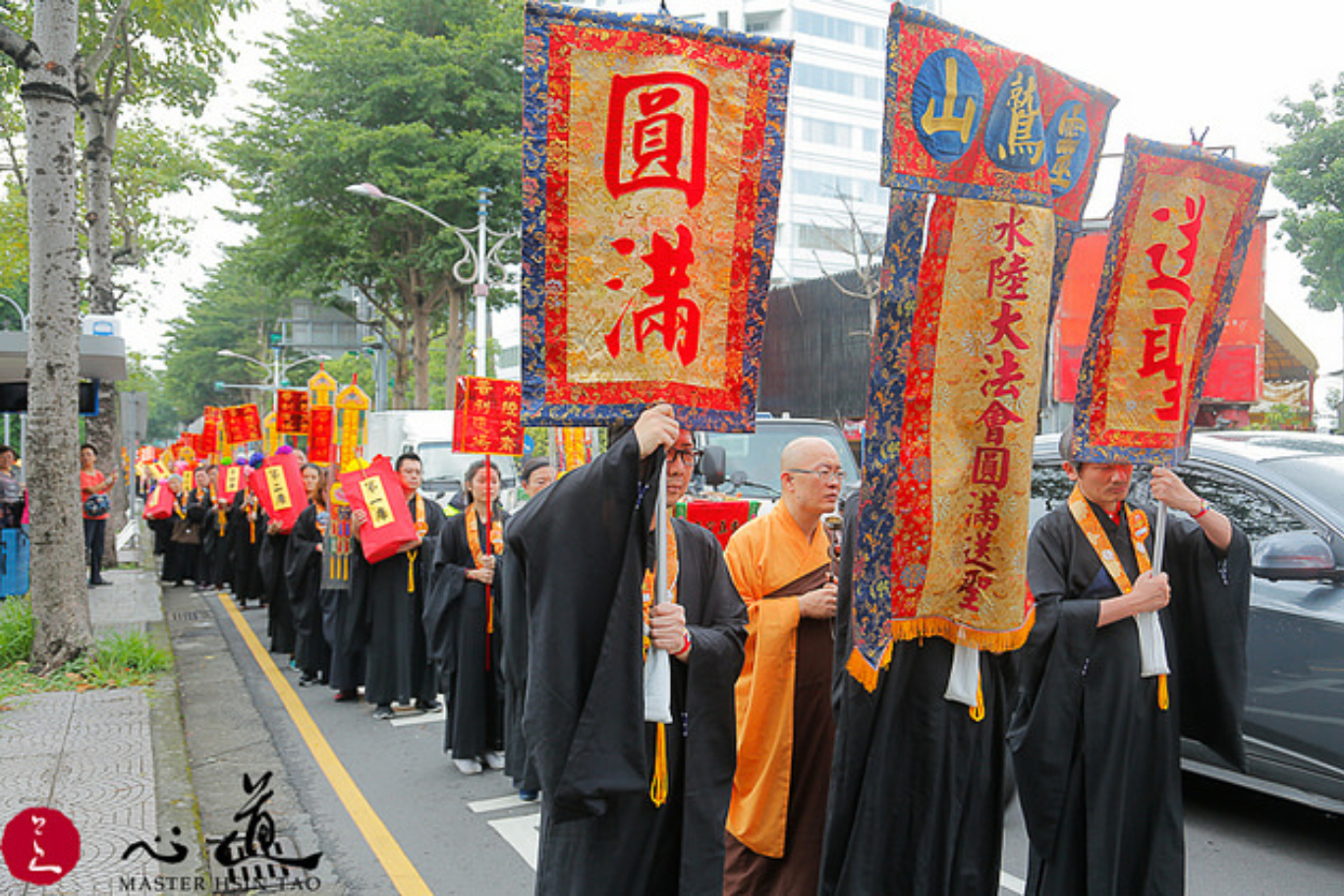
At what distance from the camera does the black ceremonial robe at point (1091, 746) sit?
3551 mm

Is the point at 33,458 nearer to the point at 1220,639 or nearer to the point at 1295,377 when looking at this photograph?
the point at 1220,639

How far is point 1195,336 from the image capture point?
3855mm

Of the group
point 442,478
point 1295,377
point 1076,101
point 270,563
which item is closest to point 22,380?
point 270,563

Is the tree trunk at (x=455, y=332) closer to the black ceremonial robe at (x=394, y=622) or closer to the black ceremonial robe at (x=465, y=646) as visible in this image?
the black ceremonial robe at (x=394, y=622)

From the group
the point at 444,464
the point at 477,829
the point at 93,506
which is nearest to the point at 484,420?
the point at 477,829

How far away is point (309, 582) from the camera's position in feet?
29.5

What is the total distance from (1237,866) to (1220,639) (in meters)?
1.35

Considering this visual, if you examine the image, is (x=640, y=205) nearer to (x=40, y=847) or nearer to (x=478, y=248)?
(x=40, y=847)

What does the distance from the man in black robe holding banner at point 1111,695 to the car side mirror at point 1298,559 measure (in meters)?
0.68

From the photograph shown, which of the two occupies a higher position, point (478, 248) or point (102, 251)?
point (478, 248)

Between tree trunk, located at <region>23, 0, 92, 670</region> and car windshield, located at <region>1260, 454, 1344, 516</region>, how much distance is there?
7.82 m

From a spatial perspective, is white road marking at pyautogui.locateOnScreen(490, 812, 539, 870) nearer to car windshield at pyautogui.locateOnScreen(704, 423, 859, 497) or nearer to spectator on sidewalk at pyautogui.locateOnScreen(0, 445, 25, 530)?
car windshield at pyautogui.locateOnScreen(704, 423, 859, 497)

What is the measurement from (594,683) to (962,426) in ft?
4.45

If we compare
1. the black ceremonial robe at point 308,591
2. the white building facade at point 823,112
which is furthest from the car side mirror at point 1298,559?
the white building facade at point 823,112
